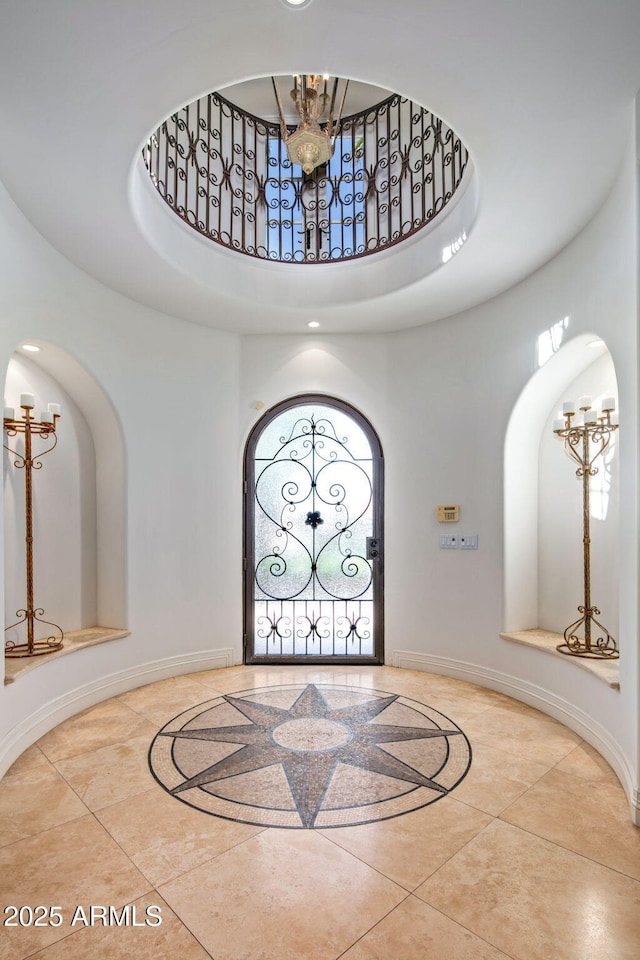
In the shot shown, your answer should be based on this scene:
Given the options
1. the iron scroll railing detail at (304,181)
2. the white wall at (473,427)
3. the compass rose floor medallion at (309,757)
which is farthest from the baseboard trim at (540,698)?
the iron scroll railing detail at (304,181)

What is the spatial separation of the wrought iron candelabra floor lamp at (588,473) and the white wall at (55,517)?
3.41 meters

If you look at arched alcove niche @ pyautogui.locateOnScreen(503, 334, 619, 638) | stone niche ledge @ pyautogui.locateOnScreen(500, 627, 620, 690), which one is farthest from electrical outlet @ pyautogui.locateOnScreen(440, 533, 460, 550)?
stone niche ledge @ pyautogui.locateOnScreen(500, 627, 620, 690)

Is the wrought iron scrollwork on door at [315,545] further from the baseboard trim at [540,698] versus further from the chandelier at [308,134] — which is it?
the chandelier at [308,134]

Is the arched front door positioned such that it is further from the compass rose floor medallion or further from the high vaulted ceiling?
the high vaulted ceiling

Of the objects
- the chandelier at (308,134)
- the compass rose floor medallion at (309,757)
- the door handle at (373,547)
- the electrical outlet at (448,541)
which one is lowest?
the compass rose floor medallion at (309,757)

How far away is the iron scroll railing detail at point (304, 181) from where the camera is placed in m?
3.83

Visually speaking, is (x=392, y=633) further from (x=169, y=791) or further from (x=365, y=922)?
(x=365, y=922)

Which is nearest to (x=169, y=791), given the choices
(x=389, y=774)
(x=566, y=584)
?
(x=389, y=774)

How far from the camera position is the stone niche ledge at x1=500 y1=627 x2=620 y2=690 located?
2936 millimetres

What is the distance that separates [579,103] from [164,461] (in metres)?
3.47

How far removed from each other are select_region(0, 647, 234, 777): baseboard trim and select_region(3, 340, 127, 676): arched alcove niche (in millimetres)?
411

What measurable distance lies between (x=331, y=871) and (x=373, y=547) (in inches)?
115

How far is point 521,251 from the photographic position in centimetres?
340

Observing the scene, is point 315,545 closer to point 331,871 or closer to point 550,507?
point 550,507
